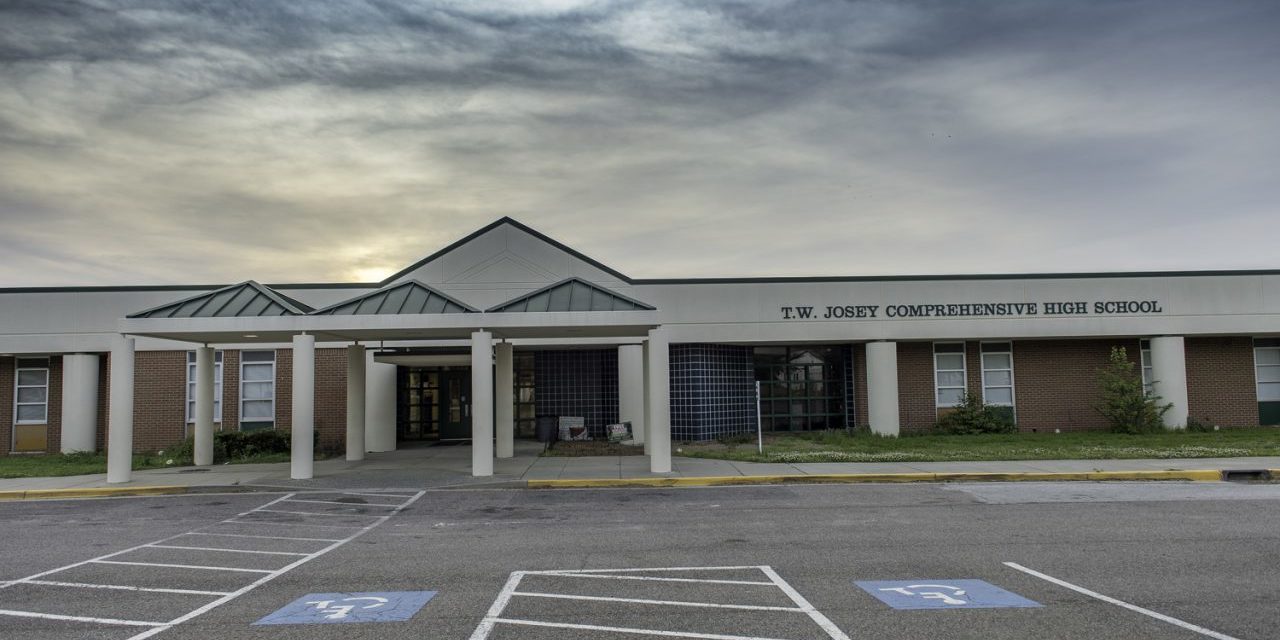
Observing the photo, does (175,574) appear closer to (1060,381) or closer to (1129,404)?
(1129,404)

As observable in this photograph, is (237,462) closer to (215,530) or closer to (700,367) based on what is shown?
(215,530)

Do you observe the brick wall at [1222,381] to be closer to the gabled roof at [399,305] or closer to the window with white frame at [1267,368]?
the window with white frame at [1267,368]

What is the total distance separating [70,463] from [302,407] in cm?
852

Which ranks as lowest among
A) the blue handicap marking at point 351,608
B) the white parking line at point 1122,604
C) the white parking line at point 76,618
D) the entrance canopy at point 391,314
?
the white parking line at point 1122,604

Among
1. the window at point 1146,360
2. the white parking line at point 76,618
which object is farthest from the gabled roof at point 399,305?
the window at point 1146,360

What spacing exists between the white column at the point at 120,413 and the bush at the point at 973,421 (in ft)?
68.9

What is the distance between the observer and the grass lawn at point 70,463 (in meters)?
18.8

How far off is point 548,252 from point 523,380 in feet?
14.5

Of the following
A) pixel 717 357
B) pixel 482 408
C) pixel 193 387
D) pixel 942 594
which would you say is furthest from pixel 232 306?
pixel 942 594

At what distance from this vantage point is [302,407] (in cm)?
1716

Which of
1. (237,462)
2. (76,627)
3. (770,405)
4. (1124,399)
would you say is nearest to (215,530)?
(76,627)

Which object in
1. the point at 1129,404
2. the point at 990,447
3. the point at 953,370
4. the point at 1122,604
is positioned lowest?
the point at 1122,604

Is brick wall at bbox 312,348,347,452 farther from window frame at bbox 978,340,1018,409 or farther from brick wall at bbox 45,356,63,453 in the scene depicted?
window frame at bbox 978,340,1018,409

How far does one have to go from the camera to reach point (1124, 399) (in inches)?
953
